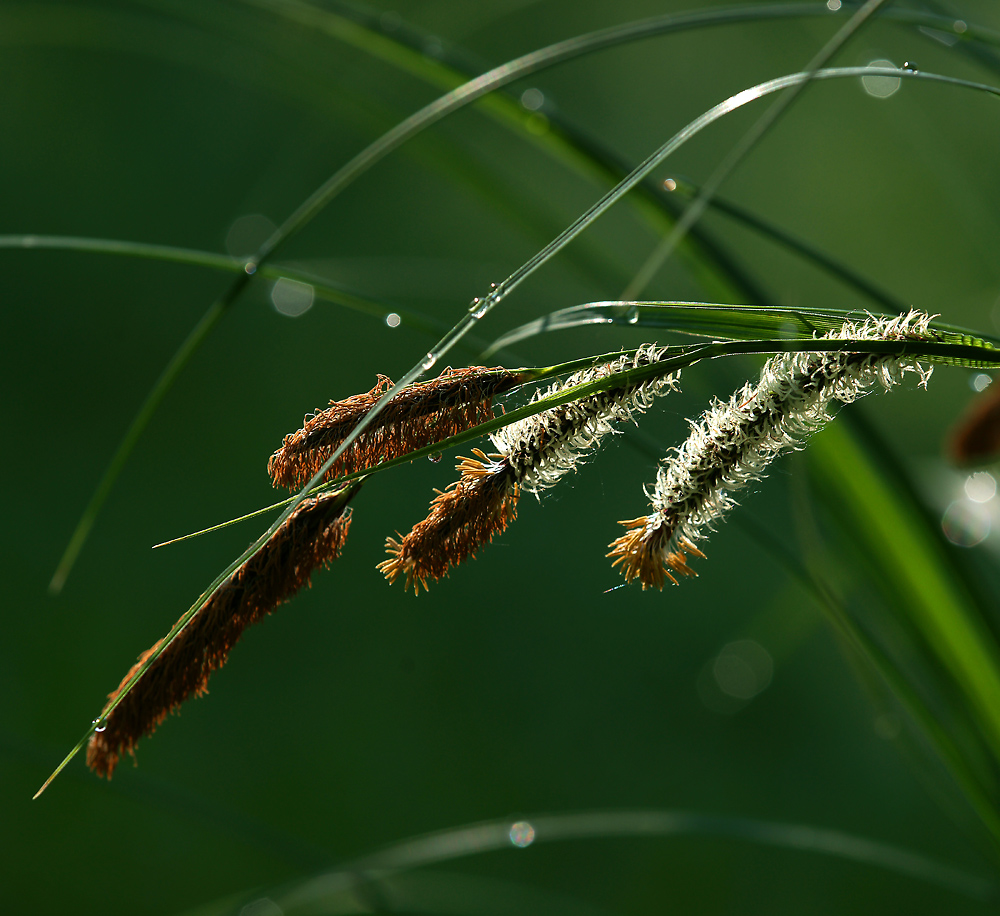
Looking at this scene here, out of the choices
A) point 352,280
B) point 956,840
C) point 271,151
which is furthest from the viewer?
point 271,151

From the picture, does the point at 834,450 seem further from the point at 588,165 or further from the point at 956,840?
the point at 956,840

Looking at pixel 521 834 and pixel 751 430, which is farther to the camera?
pixel 521 834

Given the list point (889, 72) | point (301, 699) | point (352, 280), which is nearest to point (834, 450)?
point (889, 72)

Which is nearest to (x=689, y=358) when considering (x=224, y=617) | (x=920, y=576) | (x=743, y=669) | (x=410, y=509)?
(x=224, y=617)

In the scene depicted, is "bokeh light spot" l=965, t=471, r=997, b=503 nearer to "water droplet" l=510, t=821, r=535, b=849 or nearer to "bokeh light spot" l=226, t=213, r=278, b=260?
"water droplet" l=510, t=821, r=535, b=849

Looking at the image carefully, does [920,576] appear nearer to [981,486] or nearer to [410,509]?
[981,486]

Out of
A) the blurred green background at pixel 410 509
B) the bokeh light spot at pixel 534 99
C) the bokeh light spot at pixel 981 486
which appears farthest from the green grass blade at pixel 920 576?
the blurred green background at pixel 410 509
